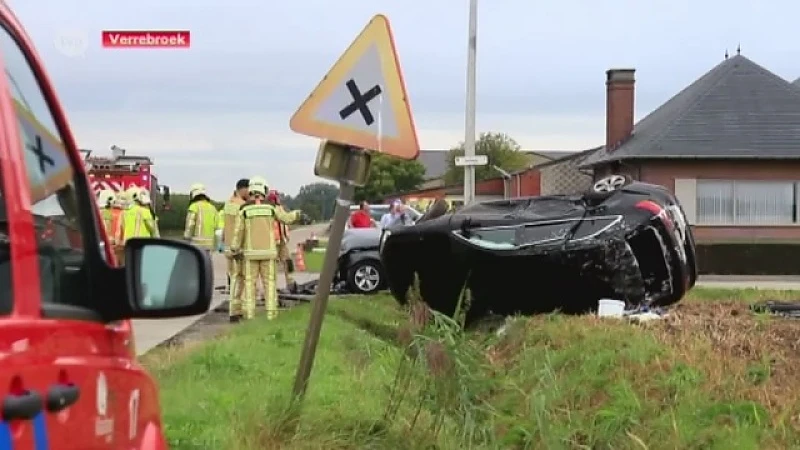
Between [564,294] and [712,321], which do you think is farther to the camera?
[564,294]

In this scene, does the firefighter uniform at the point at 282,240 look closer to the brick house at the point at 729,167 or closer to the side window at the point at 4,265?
the side window at the point at 4,265

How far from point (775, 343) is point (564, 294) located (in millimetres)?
3032

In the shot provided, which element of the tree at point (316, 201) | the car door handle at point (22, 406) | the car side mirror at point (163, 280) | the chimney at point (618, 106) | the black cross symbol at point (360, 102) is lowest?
the tree at point (316, 201)

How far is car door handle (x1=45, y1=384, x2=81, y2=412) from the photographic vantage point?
2.40 meters

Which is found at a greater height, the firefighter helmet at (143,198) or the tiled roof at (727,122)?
the tiled roof at (727,122)

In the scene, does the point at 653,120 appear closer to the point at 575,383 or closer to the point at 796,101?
the point at 796,101

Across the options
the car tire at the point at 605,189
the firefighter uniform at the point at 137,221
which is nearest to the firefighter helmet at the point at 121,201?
the firefighter uniform at the point at 137,221

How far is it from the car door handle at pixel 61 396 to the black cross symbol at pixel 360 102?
4.22 meters

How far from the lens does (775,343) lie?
388 inches

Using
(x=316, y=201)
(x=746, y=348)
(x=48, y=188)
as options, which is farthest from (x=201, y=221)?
(x=316, y=201)

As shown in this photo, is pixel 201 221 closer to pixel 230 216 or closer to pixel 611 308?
pixel 230 216

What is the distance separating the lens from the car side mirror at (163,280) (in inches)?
110

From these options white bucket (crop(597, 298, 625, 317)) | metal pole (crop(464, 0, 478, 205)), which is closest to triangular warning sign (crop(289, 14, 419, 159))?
white bucket (crop(597, 298, 625, 317))

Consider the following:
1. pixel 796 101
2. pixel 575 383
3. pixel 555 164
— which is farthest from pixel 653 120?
pixel 575 383
